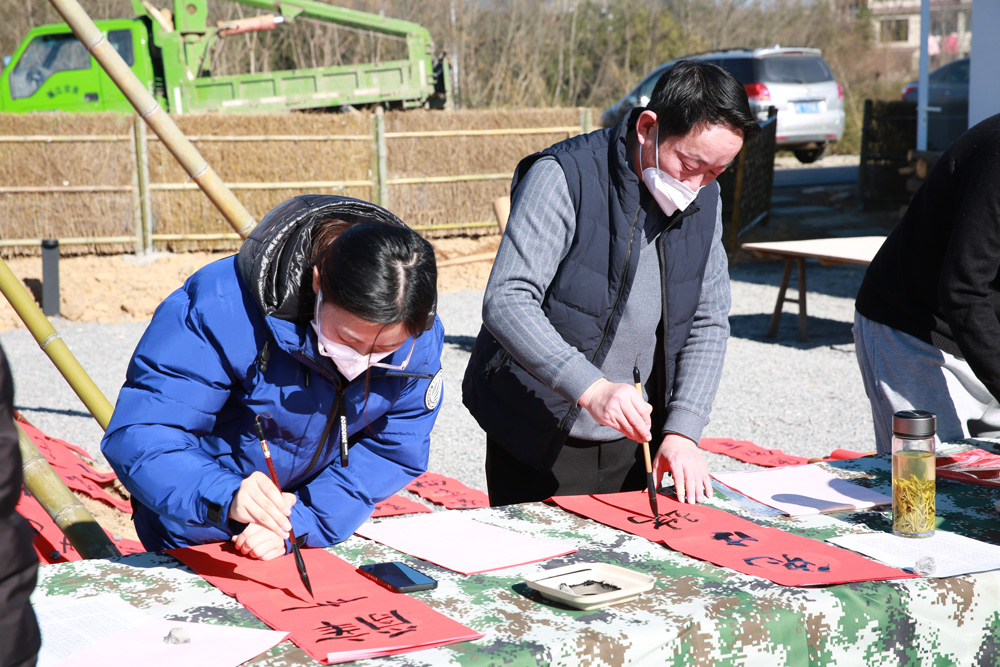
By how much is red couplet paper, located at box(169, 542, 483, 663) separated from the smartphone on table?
0.04 feet

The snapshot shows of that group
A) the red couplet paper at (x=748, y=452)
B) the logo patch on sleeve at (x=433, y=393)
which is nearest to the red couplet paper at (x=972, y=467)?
the logo patch on sleeve at (x=433, y=393)

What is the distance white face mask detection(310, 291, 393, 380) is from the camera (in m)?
1.60

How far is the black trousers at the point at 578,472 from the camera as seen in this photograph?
7.39 feet

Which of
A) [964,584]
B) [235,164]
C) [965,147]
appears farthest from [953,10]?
[964,584]

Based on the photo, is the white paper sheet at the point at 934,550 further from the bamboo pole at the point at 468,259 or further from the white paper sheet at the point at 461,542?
the bamboo pole at the point at 468,259

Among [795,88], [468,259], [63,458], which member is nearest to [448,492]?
[63,458]

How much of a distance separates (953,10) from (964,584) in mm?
16276

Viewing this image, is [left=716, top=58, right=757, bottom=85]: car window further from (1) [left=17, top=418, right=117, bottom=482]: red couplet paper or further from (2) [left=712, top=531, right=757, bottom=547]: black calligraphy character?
(2) [left=712, top=531, right=757, bottom=547]: black calligraphy character

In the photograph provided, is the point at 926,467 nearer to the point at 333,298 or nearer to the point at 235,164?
the point at 333,298

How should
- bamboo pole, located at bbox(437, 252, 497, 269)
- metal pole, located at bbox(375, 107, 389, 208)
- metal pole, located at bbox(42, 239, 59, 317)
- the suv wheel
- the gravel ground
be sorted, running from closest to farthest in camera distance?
the gravel ground
metal pole, located at bbox(42, 239, 59, 317)
bamboo pole, located at bbox(437, 252, 497, 269)
metal pole, located at bbox(375, 107, 389, 208)
the suv wheel

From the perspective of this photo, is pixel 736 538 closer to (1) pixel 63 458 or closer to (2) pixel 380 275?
(2) pixel 380 275

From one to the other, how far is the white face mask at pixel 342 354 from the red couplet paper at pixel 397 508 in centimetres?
191

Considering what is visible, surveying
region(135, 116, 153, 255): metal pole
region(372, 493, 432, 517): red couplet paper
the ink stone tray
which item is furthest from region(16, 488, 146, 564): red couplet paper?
→ region(135, 116, 153, 255): metal pole

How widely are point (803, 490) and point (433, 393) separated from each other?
2.93 feet
